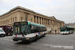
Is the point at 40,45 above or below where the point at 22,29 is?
below

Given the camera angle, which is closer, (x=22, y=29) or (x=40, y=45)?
(x=40, y=45)

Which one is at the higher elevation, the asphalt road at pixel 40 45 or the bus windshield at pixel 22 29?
the bus windshield at pixel 22 29

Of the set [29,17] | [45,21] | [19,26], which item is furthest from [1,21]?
[19,26]

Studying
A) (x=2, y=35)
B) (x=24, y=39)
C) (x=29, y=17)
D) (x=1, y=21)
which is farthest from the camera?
(x=1, y=21)

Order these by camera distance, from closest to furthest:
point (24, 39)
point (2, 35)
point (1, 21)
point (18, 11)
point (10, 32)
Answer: point (24, 39) < point (2, 35) < point (10, 32) < point (18, 11) < point (1, 21)

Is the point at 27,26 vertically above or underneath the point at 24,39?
above

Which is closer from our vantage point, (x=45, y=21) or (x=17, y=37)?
(x=17, y=37)

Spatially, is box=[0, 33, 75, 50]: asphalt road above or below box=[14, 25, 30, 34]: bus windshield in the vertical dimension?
below

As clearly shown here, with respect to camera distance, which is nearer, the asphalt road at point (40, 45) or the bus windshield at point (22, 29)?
the asphalt road at point (40, 45)

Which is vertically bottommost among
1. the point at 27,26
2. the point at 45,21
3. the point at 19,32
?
the point at 19,32

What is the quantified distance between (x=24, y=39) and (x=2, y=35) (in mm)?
12253

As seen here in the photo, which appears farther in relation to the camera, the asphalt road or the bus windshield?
the bus windshield

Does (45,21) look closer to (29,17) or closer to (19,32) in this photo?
(29,17)

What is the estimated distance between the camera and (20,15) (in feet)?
156
